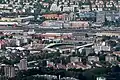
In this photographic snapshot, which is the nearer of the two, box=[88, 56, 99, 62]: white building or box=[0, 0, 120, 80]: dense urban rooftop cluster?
box=[0, 0, 120, 80]: dense urban rooftop cluster

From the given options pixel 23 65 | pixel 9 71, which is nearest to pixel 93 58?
pixel 23 65

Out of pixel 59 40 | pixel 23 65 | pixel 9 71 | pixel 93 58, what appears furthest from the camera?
pixel 59 40

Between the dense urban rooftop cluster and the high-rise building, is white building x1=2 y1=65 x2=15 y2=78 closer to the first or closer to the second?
the dense urban rooftop cluster

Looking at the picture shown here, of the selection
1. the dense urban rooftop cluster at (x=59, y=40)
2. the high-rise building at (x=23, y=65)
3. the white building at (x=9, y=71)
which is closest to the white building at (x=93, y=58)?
the dense urban rooftop cluster at (x=59, y=40)

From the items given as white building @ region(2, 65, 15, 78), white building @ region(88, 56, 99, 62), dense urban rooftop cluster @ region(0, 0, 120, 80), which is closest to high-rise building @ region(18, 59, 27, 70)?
dense urban rooftop cluster @ region(0, 0, 120, 80)

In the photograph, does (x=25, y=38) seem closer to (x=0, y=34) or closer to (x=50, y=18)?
(x=0, y=34)

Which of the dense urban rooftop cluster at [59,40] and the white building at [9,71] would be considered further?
the dense urban rooftop cluster at [59,40]

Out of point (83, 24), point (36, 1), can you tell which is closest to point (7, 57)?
point (83, 24)

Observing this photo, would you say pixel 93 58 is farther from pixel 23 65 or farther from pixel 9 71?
pixel 9 71

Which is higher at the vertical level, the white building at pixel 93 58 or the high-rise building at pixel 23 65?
the high-rise building at pixel 23 65

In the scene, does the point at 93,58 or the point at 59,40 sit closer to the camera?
the point at 93,58

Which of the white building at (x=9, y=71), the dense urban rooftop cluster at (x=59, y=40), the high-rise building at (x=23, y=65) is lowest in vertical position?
the dense urban rooftop cluster at (x=59, y=40)

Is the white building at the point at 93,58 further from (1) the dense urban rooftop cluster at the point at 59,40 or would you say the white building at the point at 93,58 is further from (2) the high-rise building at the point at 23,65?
(2) the high-rise building at the point at 23,65
